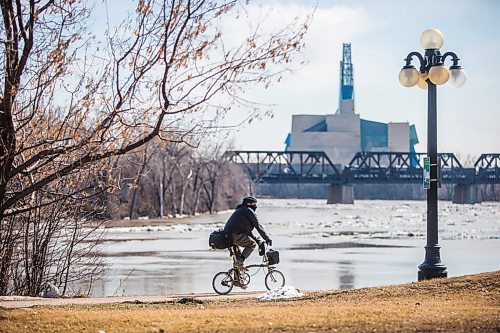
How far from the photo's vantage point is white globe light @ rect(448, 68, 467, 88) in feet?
66.2

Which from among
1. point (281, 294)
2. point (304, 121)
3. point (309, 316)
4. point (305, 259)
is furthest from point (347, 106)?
point (309, 316)

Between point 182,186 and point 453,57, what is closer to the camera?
point 453,57

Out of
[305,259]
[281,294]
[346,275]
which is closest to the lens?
[281,294]

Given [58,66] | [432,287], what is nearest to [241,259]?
[432,287]

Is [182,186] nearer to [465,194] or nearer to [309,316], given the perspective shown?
[465,194]


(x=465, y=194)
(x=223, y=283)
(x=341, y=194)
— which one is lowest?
(x=223, y=283)

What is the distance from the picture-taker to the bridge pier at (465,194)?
488 ft

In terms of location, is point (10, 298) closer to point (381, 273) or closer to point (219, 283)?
point (219, 283)

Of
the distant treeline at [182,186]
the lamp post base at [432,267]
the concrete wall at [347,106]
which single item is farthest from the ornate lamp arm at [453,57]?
the concrete wall at [347,106]

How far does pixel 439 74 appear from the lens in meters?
19.8

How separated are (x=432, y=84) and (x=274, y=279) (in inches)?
213

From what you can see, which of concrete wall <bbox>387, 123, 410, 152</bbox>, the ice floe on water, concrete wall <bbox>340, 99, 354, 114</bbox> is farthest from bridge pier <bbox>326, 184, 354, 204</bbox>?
the ice floe on water

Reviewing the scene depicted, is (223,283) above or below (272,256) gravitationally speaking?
below

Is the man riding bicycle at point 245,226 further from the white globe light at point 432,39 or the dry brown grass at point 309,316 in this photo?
the white globe light at point 432,39
